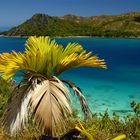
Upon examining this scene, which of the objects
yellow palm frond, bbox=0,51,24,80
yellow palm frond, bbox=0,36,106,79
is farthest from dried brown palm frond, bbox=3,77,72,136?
yellow palm frond, bbox=0,51,24,80

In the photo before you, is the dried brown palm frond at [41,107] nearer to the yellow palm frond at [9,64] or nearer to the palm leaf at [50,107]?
the palm leaf at [50,107]

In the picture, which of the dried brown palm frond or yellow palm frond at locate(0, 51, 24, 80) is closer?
the dried brown palm frond

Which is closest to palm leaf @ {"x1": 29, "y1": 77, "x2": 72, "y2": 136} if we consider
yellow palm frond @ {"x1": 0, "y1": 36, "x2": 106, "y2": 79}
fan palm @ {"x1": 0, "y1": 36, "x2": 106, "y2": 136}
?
fan palm @ {"x1": 0, "y1": 36, "x2": 106, "y2": 136}

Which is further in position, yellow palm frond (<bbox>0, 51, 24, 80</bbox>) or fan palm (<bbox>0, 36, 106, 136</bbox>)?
yellow palm frond (<bbox>0, 51, 24, 80</bbox>)

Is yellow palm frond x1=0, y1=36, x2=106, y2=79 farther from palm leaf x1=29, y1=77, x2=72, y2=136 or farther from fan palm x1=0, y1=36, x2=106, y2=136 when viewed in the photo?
palm leaf x1=29, y1=77, x2=72, y2=136

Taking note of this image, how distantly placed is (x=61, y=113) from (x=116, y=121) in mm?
6566

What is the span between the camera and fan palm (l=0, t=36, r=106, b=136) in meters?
6.61

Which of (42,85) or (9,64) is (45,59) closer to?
(42,85)

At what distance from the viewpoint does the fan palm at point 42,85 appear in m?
6.61

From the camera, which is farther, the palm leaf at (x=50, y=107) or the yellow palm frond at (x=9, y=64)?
the yellow palm frond at (x=9, y=64)

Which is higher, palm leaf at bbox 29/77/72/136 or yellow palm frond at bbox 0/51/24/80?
yellow palm frond at bbox 0/51/24/80

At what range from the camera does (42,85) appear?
698cm

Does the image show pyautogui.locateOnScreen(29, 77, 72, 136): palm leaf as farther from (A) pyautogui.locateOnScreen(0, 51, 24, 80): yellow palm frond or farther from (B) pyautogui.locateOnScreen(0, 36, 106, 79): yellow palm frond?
(A) pyautogui.locateOnScreen(0, 51, 24, 80): yellow palm frond

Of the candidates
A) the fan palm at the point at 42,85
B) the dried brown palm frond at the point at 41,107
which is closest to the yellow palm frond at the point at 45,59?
the fan palm at the point at 42,85
